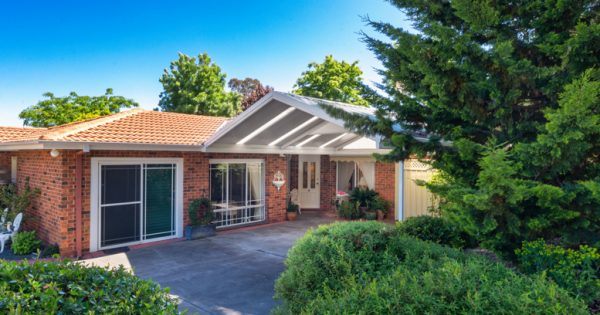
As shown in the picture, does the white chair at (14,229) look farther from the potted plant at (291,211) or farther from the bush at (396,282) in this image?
the potted plant at (291,211)

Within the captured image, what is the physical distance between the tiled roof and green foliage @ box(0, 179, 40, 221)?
1.47 metres

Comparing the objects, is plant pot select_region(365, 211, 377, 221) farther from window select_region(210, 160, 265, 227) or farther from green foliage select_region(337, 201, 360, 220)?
window select_region(210, 160, 265, 227)

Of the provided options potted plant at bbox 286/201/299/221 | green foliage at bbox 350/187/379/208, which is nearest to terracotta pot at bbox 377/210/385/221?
green foliage at bbox 350/187/379/208

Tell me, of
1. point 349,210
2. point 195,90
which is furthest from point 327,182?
point 195,90

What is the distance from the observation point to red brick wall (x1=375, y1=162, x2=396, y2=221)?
48.3 ft

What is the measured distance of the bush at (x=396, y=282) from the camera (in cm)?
311

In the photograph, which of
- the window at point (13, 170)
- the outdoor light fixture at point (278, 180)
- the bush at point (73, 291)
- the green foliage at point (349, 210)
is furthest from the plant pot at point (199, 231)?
the bush at point (73, 291)

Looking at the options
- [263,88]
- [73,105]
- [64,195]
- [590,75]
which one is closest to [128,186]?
[64,195]

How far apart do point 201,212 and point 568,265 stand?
30.4 ft

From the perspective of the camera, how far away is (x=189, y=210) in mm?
10727

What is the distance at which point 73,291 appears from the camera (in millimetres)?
2648

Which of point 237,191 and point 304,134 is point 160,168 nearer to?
point 237,191

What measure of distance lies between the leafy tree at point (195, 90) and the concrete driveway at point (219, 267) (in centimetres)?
2049

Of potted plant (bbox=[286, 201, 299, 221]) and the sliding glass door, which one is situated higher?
the sliding glass door
